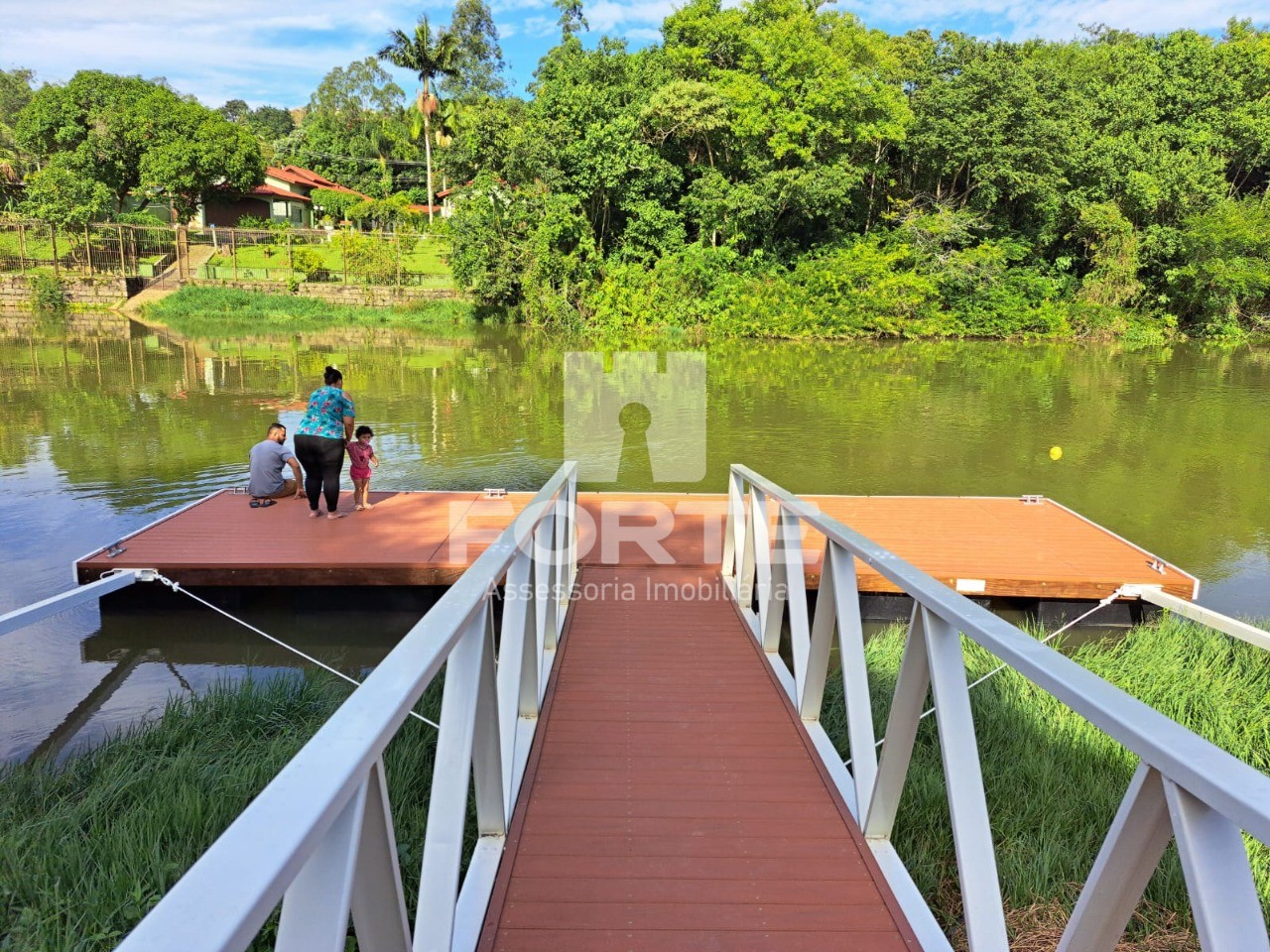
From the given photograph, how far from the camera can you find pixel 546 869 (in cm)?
248

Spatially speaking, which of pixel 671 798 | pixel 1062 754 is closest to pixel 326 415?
pixel 671 798

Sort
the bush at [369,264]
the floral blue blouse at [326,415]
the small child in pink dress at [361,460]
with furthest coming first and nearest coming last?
1. the bush at [369,264]
2. the small child in pink dress at [361,460]
3. the floral blue blouse at [326,415]

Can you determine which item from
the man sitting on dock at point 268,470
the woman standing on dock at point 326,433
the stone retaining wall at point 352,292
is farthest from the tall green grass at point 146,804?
the stone retaining wall at point 352,292

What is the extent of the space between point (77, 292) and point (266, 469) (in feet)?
89.8

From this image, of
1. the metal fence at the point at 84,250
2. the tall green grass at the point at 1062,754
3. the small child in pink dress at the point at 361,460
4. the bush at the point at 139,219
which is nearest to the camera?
the tall green grass at the point at 1062,754

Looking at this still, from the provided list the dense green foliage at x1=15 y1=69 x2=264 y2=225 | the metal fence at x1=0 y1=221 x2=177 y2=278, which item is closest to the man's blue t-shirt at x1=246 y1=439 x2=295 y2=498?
the metal fence at x1=0 y1=221 x2=177 y2=278

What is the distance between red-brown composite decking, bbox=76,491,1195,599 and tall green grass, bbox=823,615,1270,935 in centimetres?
76

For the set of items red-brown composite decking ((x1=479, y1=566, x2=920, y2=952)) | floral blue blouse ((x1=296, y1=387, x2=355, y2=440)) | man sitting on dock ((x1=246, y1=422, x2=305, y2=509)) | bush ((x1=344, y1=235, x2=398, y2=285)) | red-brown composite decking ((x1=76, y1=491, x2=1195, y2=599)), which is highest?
bush ((x1=344, y1=235, x2=398, y2=285))

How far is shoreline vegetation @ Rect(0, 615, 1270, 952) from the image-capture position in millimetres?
2873

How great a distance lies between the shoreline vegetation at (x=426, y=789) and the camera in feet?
9.43

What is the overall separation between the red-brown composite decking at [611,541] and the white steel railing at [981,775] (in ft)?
9.60

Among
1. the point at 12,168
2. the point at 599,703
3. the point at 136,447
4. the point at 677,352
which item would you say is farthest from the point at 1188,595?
the point at 12,168

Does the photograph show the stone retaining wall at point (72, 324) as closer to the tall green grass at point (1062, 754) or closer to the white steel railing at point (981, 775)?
the tall green grass at point (1062, 754)

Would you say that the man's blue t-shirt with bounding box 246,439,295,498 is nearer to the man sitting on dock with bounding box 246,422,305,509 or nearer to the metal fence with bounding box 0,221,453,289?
the man sitting on dock with bounding box 246,422,305,509
